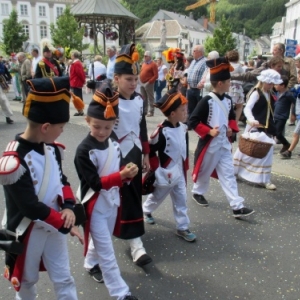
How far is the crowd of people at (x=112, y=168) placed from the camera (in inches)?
83.0

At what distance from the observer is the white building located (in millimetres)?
70812

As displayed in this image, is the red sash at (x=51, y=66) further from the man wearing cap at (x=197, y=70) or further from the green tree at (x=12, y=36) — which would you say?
the green tree at (x=12, y=36)

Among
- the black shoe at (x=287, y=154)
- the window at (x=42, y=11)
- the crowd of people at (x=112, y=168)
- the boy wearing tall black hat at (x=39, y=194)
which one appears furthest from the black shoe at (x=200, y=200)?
the window at (x=42, y=11)

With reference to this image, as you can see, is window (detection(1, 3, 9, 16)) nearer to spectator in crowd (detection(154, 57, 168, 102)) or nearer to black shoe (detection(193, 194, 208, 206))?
spectator in crowd (detection(154, 57, 168, 102))

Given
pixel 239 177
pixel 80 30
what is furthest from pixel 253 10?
pixel 239 177

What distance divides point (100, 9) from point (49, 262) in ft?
113

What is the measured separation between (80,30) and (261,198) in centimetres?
3800

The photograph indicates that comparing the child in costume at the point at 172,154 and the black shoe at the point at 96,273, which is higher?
the child in costume at the point at 172,154

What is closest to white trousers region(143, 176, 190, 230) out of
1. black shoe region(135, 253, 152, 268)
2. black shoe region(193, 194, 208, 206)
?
black shoe region(135, 253, 152, 268)

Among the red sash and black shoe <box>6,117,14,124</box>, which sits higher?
the red sash

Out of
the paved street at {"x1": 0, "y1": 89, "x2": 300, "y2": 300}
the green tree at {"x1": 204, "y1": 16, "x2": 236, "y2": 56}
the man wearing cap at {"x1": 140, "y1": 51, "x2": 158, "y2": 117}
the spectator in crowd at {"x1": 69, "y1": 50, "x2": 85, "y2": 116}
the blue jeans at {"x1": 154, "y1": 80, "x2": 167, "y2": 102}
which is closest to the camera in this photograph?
the paved street at {"x1": 0, "y1": 89, "x2": 300, "y2": 300}

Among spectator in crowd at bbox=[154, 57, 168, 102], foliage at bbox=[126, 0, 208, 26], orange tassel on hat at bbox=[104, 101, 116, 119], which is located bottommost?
spectator in crowd at bbox=[154, 57, 168, 102]

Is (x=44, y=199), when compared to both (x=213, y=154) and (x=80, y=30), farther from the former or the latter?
(x=80, y=30)

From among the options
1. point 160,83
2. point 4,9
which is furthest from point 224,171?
point 4,9
